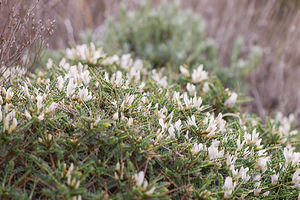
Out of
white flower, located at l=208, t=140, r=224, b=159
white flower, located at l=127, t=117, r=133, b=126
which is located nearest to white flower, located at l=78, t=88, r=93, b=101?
white flower, located at l=127, t=117, r=133, b=126

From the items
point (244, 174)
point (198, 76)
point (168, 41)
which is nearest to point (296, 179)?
point (244, 174)

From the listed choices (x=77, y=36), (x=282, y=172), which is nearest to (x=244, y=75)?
(x=282, y=172)

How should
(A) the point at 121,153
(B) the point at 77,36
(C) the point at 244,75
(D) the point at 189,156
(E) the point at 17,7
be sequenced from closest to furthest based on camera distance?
(A) the point at 121,153, (D) the point at 189,156, (E) the point at 17,7, (C) the point at 244,75, (B) the point at 77,36

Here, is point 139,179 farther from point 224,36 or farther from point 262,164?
point 224,36

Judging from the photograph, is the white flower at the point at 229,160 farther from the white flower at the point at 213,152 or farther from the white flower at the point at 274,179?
the white flower at the point at 274,179

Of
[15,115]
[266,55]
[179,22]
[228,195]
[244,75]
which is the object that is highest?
[179,22]

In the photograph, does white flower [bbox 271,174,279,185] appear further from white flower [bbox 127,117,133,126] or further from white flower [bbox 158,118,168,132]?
white flower [bbox 127,117,133,126]

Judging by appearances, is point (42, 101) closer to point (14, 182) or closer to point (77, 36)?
point (14, 182)
